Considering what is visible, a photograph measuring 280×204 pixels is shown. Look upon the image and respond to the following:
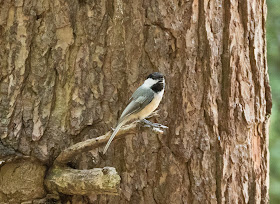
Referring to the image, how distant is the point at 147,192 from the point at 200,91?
2.14 feet

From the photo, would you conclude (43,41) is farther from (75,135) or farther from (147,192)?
(147,192)

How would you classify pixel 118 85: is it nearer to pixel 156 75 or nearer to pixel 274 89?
pixel 156 75

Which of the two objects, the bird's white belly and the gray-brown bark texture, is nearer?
the bird's white belly

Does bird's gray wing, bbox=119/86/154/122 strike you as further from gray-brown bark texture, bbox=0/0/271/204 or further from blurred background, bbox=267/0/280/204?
blurred background, bbox=267/0/280/204

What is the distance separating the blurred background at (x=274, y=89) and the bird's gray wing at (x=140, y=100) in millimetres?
2735

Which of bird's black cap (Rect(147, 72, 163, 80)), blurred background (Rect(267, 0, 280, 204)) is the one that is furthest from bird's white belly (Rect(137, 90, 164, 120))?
blurred background (Rect(267, 0, 280, 204))

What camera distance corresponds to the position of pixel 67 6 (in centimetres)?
236

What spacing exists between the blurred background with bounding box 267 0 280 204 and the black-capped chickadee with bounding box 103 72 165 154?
8.84 ft

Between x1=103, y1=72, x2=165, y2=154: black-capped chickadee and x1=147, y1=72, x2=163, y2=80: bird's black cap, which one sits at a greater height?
x1=147, y1=72, x2=163, y2=80: bird's black cap

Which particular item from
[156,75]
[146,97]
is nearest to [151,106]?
[146,97]

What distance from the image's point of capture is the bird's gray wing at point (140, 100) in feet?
7.21

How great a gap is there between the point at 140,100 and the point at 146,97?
0.04 metres

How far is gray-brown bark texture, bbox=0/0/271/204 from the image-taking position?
2.35 metres

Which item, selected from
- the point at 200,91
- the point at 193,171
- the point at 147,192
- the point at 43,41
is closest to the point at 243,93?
the point at 200,91
